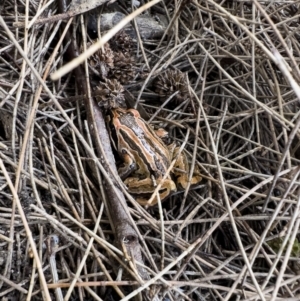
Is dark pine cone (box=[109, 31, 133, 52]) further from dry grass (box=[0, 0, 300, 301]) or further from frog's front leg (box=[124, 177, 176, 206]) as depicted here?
frog's front leg (box=[124, 177, 176, 206])

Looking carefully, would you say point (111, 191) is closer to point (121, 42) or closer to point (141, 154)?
point (141, 154)

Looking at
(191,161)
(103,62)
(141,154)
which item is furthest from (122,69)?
(191,161)

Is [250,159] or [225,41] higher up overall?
[225,41]

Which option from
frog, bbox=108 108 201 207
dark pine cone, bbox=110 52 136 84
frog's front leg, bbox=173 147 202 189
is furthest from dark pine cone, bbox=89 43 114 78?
frog's front leg, bbox=173 147 202 189

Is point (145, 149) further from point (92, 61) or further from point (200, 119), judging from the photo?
point (92, 61)

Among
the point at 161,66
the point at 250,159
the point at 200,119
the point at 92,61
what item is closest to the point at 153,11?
the point at 161,66

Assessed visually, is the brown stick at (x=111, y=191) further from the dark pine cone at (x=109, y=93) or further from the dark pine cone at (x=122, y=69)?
the dark pine cone at (x=122, y=69)
